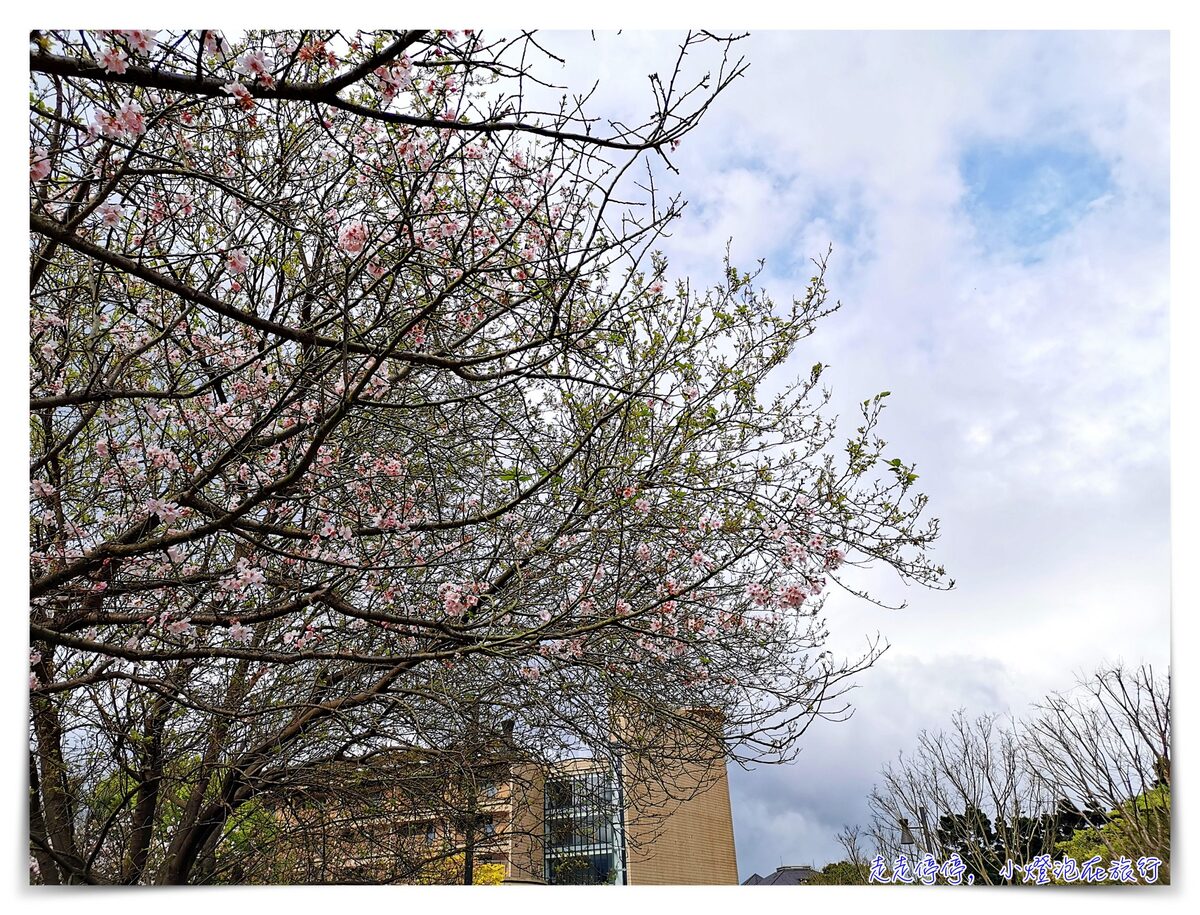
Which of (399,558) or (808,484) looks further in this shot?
(808,484)

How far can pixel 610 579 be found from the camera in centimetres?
275

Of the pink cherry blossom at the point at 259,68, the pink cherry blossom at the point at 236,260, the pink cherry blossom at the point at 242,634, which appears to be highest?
the pink cherry blossom at the point at 259,68

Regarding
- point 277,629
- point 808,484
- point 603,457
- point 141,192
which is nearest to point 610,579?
point 603,457

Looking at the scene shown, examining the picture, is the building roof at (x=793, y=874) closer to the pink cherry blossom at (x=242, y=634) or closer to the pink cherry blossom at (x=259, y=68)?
the pink cherry blossom at (x=242, y=634)

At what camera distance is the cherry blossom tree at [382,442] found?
199 centimetres

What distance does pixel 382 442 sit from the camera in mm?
2814

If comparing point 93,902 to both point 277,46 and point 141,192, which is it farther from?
point 277,46

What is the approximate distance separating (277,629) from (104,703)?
608 millimetres

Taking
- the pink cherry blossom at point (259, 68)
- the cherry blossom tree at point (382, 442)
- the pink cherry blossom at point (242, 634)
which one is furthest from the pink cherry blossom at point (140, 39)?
the pink cherry blossom at point (242, 634)

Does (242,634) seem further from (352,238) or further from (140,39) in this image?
(140,39)

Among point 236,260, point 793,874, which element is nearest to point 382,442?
point 236,260

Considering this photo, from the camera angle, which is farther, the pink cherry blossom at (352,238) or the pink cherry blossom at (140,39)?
the pink cherry blossom at (352,238)

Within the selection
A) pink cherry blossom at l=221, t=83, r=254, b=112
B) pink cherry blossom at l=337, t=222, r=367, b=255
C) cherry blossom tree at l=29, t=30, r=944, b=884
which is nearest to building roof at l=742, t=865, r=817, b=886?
cherry blossom tree at l=29, t=30, r=944, b=884

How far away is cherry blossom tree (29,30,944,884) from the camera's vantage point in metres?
1.99
